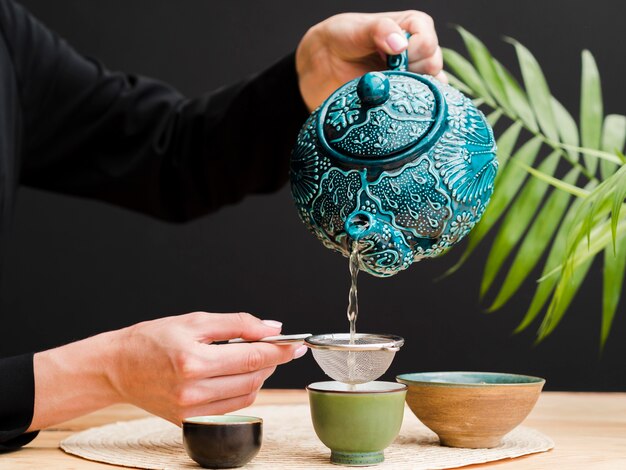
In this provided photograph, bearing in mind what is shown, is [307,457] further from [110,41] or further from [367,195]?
[110,41]

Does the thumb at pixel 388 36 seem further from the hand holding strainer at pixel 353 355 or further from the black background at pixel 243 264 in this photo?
the black background at pixel 243 264

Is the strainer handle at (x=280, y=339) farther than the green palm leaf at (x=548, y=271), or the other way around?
the green palm leaf at (x=548, y=271)

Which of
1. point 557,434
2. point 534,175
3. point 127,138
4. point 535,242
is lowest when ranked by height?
point 557,434

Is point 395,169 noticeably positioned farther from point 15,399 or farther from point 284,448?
point 15,399

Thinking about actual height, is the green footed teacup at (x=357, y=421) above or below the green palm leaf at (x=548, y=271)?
below

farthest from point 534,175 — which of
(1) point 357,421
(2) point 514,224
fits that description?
(1) point 357,421

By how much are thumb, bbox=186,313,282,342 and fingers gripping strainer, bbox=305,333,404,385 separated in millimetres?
67

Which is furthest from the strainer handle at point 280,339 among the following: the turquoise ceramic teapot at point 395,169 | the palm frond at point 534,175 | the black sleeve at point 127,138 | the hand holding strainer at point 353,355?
the black sleeve at point 127,138

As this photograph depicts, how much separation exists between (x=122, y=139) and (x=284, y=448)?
0.82 meters

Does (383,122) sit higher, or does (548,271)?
(383,122)

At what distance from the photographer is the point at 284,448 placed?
0.90 m

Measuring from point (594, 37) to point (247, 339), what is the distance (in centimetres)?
150

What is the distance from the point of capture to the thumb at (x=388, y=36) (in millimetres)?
938

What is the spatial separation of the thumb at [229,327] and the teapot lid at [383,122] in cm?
21
